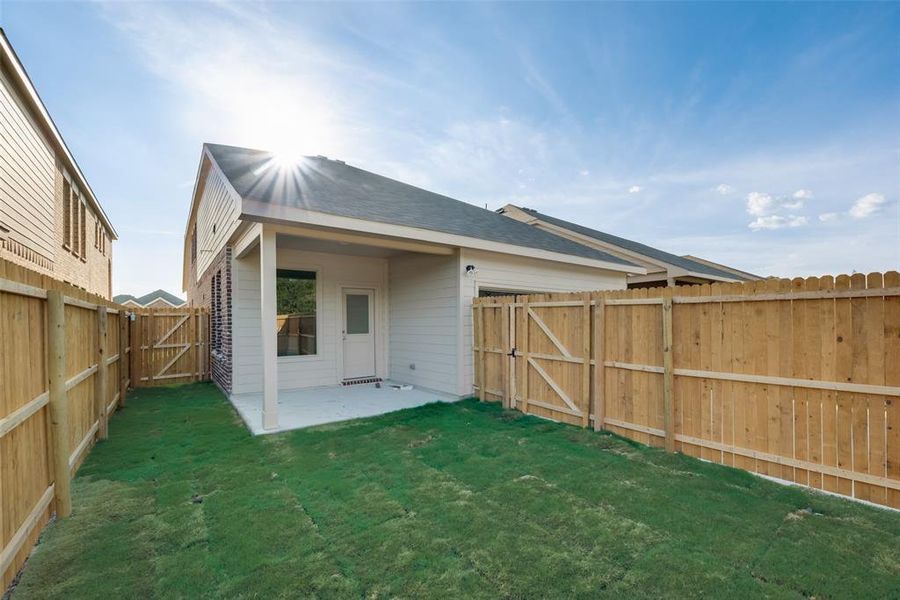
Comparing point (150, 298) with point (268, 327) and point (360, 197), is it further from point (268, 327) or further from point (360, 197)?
point (268, 327)

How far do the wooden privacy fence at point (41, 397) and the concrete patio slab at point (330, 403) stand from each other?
71.4 inches

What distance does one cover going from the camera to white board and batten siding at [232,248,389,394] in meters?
7.55

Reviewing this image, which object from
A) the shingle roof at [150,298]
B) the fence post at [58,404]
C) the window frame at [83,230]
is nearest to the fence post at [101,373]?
the fence post at [58,404]

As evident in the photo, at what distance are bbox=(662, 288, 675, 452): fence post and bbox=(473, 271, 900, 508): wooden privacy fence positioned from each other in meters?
0.01

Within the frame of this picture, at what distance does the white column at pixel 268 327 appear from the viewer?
518cm

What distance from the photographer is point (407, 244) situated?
6.66 m

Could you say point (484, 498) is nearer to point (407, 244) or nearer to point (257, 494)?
point (257, 494)

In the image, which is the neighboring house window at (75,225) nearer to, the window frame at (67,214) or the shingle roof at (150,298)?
the window frame at (67,214)

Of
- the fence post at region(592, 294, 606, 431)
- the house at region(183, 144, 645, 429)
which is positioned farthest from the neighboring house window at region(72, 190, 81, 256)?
the fence post at region(592, 294, 606, 431)

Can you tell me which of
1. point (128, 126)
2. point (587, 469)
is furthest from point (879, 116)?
point (128, 126)

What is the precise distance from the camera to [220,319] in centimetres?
849

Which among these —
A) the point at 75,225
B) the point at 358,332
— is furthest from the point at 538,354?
the point at 75,225

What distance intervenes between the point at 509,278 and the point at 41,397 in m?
6.76

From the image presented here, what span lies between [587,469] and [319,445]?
9.71 ft
